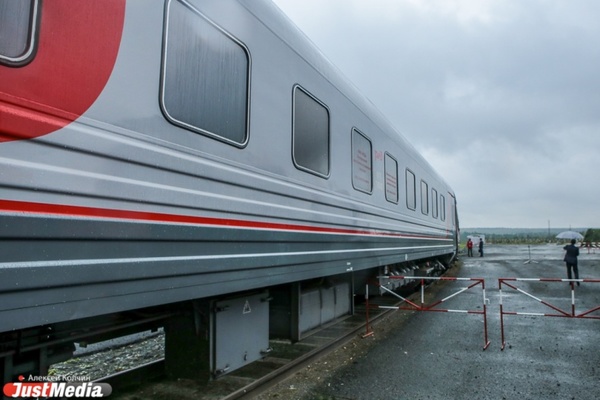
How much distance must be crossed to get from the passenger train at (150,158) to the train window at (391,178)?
2.61 meters

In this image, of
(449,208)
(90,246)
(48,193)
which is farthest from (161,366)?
(449,208)

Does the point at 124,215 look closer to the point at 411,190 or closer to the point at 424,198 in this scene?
the point at 411,190

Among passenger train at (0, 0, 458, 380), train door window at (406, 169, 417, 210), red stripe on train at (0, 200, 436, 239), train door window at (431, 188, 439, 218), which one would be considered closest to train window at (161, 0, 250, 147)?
passenger train at (0, 0, 458, 380)

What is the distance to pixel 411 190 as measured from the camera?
9211 mm

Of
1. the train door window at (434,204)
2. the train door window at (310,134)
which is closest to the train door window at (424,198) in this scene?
the train door window at (434,204)

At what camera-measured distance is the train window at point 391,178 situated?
7.44 m

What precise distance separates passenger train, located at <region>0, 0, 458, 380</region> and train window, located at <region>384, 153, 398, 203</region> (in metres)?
2.61

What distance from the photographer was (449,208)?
15.4m

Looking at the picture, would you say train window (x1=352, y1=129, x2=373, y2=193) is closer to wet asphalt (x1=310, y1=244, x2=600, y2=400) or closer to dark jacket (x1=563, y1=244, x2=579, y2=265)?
wet asphalt (x1=310, y1=244, x2=600, y2=400)

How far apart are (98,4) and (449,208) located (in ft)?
47.6

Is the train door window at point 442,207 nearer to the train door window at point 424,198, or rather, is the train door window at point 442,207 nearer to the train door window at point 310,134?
the train door window at point 424,198

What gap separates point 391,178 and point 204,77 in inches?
202

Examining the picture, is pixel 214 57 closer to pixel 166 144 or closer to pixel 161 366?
pixel 166 144

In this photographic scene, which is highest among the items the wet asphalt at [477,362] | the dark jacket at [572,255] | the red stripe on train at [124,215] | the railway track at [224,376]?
the red stripe on train at [124,215]
